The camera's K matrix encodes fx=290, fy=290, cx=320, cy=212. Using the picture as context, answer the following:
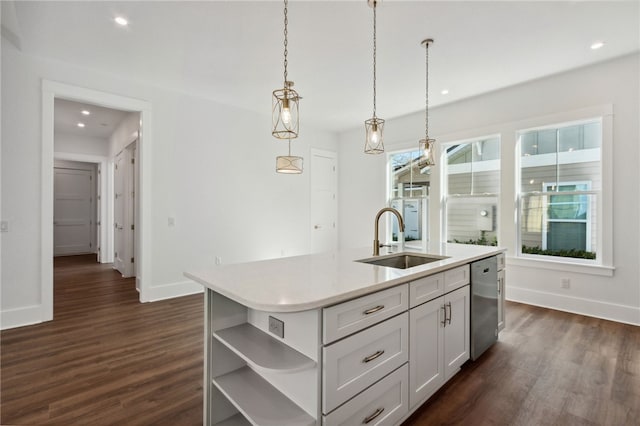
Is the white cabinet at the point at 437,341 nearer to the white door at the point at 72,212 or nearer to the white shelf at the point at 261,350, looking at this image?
the white shelf at the point at 261,350

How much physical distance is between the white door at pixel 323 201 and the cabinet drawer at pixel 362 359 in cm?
440

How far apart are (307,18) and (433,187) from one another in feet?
11.0

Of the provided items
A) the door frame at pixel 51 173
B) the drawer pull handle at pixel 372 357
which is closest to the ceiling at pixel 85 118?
the door frame at pixel 51 173

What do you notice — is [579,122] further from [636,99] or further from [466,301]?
[466,301]

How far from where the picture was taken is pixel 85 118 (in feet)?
17.4

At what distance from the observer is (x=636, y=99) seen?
3197mm

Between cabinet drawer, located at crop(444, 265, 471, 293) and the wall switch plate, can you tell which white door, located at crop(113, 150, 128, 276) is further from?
cabinet drawer, located at crop(444, 265, 471, 293)

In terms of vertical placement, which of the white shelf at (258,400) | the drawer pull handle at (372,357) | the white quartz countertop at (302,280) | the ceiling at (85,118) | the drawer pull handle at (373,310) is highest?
the ceiling at (85,118)

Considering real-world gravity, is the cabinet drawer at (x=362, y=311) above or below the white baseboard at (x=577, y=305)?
above

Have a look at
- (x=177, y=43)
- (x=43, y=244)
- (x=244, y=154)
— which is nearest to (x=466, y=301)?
(x=177, y=43)

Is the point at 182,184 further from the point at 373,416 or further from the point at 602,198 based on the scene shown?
the point at 602,198

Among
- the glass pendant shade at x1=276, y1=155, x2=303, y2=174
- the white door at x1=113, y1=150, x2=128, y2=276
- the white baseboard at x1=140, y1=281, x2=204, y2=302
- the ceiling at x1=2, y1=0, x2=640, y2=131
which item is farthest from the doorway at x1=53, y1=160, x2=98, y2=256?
the glass pendant shade at x1=276, y1=155, x2=303, y2=174

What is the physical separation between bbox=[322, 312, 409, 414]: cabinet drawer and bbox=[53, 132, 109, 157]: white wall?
775 centimetres

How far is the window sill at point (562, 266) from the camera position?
3.36 metres
